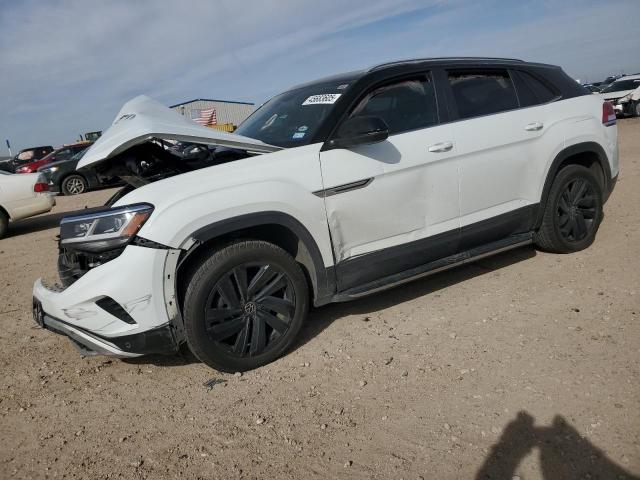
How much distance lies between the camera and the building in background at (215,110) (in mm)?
34625

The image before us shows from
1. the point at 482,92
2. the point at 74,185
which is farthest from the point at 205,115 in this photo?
the point at 482,92

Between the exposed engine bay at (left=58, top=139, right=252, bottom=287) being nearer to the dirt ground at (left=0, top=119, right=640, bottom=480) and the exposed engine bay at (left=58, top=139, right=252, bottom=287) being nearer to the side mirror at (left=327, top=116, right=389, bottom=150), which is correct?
the side mirror at (left=327, top=116, right=389, bottom=150)

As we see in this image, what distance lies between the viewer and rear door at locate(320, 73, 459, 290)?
341cm

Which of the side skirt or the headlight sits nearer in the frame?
the headlight

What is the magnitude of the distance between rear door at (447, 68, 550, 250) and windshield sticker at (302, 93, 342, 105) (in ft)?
3.07

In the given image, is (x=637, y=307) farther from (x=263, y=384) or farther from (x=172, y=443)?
(x=172, y=443)

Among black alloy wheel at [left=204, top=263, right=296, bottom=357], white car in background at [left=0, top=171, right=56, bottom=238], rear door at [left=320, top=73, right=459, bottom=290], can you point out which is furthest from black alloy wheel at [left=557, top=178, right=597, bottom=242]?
white car in background at [left=0, top=171, right=56, bottom=238]

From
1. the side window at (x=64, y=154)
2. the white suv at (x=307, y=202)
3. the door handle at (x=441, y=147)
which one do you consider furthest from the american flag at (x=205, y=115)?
the door handle at (x=441, y=147)

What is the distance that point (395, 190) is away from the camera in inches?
140

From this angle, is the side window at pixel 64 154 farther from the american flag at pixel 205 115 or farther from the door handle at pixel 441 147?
the door handle at pixel 441 147

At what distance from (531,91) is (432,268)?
6.11 feet

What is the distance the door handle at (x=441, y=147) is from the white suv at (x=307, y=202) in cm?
1

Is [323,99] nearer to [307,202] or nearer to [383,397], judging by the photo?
[307,202]

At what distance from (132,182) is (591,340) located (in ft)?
10.3
